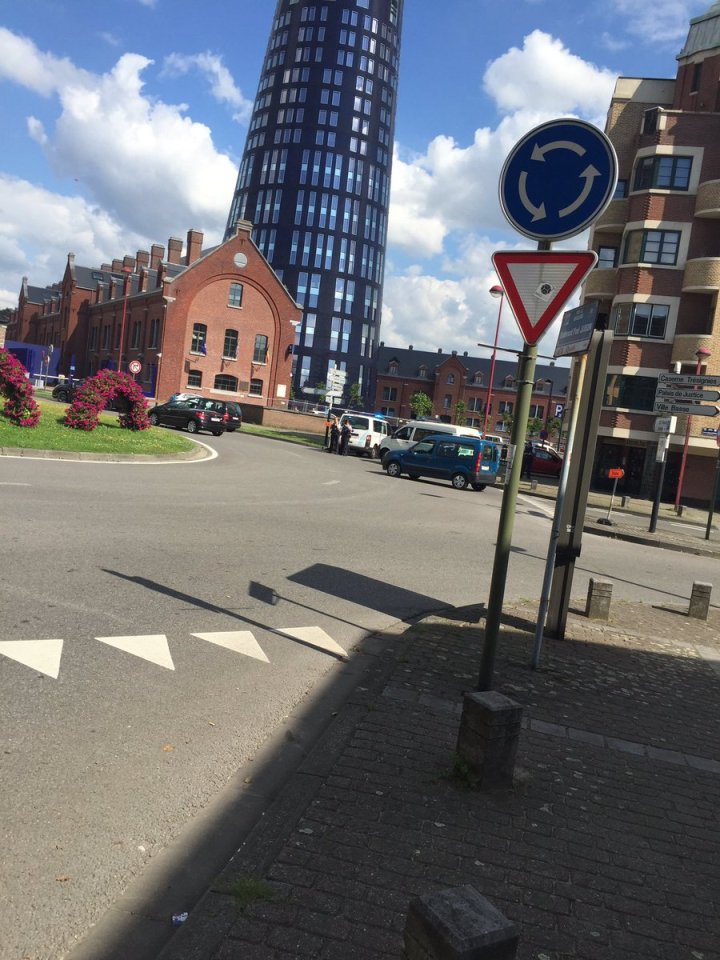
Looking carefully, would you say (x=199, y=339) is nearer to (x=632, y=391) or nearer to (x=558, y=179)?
(x=632, y=391)

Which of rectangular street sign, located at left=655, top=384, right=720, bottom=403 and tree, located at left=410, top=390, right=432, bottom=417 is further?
tree, located at left=410, top=390, right=432, bottom=417

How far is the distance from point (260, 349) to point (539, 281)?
57574 mm

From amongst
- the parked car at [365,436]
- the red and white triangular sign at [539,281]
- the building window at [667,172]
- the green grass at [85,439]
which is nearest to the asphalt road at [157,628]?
the red and white triangular sign at [539,281]

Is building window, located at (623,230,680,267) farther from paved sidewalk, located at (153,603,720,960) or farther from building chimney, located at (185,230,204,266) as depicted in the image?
building chimney, located at (185,230,204,266)

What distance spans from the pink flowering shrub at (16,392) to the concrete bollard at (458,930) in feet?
64.8

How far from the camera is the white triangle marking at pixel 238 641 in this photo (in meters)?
5.70

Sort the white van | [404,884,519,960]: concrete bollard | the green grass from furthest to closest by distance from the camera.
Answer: the white van, the green grass, [404,884,519,960]: concrete bollard

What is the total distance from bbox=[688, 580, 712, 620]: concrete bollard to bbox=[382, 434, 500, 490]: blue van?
52.3 feet

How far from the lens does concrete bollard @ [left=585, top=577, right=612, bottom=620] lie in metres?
8.14

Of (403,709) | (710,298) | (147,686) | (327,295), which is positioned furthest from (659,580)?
(327,295)

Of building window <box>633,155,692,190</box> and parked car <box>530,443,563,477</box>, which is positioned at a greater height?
building window <box>633,155,692,190</box>

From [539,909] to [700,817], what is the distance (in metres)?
1.48

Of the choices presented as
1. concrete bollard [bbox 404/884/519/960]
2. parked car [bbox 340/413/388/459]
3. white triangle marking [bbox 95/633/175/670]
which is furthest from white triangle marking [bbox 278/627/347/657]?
parked car [bbox 340/413/388/459]

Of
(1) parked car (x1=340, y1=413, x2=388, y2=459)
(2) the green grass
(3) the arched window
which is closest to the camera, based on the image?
(2) the green grass
